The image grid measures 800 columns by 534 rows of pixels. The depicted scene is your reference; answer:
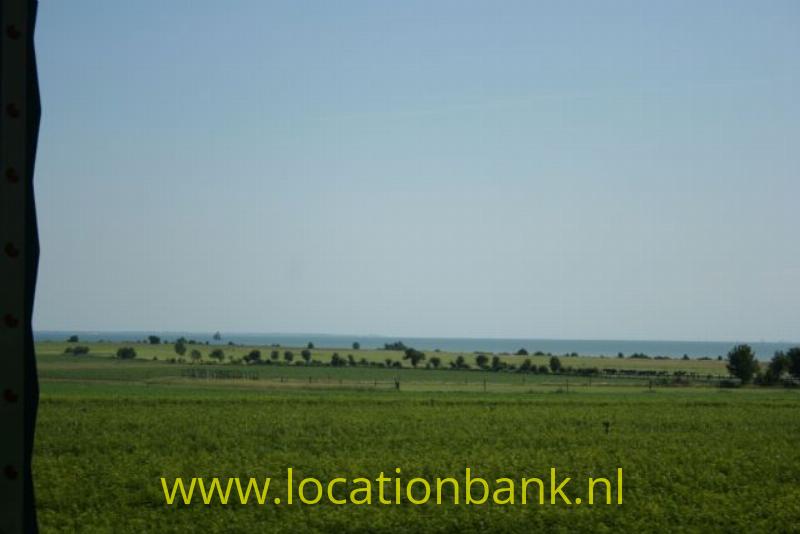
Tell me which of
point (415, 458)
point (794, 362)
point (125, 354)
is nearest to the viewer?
point (415, 458)

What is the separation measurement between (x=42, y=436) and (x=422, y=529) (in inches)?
735

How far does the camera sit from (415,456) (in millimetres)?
24672

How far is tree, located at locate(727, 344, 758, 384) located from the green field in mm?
49596

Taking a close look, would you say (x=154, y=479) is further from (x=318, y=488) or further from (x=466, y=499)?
(x=466, y=499)

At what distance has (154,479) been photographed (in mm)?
20703

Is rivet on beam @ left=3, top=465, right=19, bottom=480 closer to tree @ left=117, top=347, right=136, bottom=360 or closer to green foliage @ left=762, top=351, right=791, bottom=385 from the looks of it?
green foliage @ left=762, top=351, right=791, bottom=385

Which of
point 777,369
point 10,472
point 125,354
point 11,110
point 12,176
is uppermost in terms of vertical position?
point 11,110

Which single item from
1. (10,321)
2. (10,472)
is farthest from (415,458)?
(10,321)

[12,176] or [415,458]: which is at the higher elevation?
[12,176]

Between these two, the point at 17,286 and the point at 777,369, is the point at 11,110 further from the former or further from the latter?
the point at 777,369

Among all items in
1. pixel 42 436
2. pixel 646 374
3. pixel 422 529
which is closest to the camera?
pixel 422 529

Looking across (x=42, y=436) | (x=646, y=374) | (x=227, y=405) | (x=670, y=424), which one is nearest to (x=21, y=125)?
(x=42, y=436)

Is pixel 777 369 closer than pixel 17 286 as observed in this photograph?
No

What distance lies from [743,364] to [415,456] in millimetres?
81333
